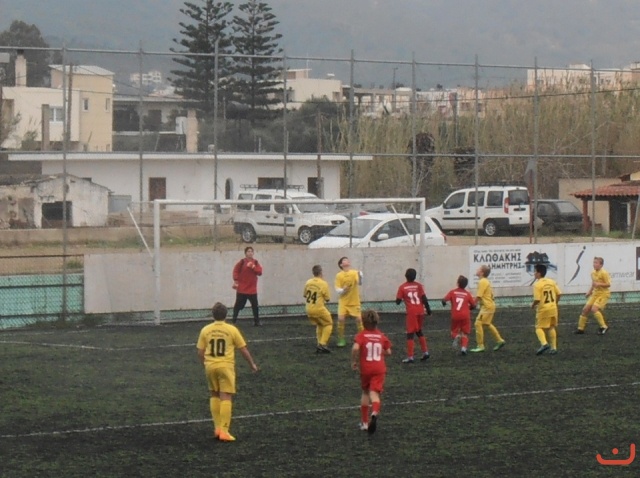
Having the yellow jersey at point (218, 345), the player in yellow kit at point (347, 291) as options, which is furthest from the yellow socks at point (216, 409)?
the player in yellow kit at point (347, 291)

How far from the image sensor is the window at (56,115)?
2753 centimetres

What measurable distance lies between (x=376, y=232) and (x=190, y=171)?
16.7 ft

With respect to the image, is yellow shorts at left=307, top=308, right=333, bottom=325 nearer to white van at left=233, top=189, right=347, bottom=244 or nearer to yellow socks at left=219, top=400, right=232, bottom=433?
white van at left=233, top=189, right=347, bottom=244

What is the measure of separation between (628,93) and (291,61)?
14.5m

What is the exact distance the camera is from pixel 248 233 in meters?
28.5

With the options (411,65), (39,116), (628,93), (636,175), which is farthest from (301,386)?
(636,175)

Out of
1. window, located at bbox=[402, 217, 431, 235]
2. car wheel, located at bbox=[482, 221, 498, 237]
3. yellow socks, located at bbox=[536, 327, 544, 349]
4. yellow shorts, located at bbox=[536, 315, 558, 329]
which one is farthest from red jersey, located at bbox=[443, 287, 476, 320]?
car wheel, located at bbox=[482, 221, 498, 237]

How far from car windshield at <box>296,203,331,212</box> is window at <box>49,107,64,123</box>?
6254mm

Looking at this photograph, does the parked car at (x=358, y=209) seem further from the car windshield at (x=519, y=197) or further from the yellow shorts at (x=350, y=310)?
the yellow shorts at (x=350, y=310)

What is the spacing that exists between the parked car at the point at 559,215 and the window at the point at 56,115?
14.2 meters

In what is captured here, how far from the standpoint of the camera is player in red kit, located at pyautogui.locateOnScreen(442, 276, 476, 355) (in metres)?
19.7

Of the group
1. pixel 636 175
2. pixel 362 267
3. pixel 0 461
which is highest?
pixel 636 175

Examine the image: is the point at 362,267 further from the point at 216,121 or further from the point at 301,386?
the point at 301,386

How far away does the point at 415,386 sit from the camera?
1727 cm
